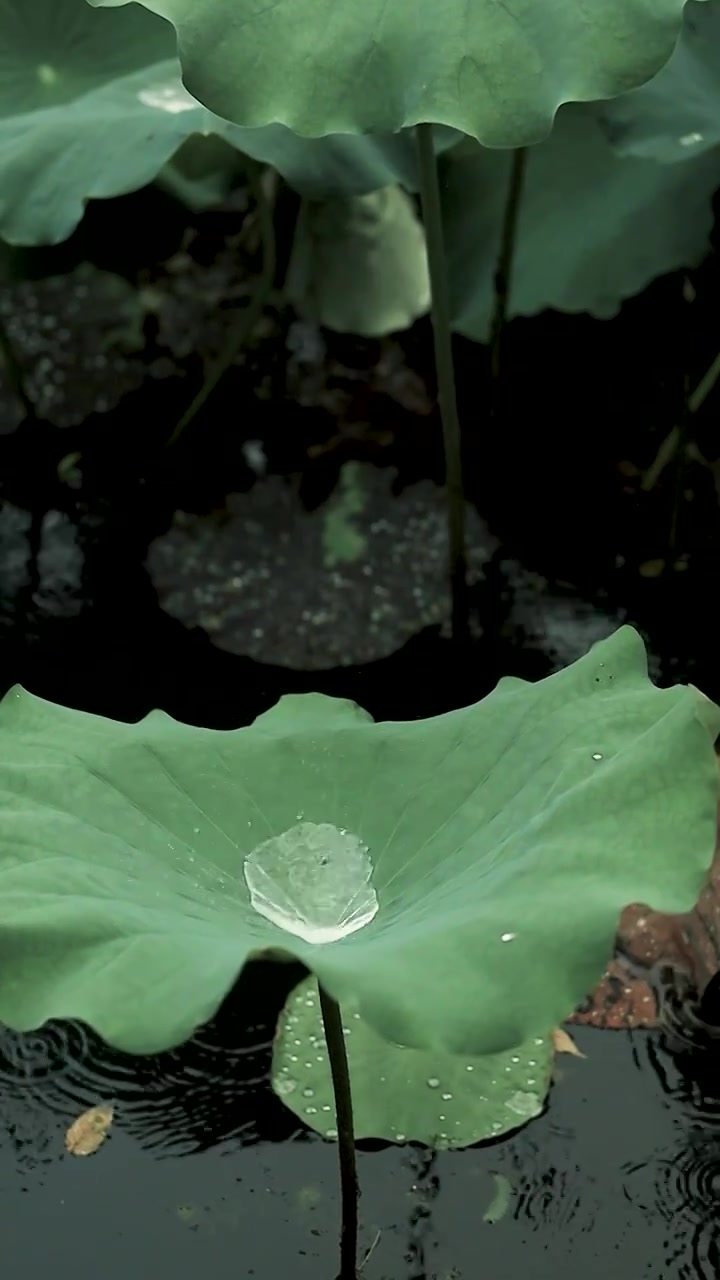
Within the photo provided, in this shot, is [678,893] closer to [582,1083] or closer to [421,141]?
[582,1083]

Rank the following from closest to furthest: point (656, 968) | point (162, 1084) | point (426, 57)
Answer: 1. point (426, 57)
2. point (162, 1084)
3. point (656, 968)

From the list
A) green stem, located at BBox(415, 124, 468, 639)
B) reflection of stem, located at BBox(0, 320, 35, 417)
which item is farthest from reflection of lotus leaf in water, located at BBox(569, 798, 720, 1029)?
reflection of stem, located at BBox(0, 320, 35, 417)

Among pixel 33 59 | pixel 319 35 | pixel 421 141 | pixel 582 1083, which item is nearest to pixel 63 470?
pixel 33 59

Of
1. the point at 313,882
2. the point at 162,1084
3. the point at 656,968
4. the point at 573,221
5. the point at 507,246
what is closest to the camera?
the point at 313,882

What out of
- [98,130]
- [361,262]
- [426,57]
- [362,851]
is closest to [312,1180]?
[362,851]

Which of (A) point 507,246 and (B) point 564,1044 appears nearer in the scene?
(B) point 564,1044

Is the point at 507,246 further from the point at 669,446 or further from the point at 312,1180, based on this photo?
the point at 312,1180

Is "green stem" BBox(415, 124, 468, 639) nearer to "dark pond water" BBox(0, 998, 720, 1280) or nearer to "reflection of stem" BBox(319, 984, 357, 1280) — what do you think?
"dark pond water" BBox(0, 998, 720, 1280)
